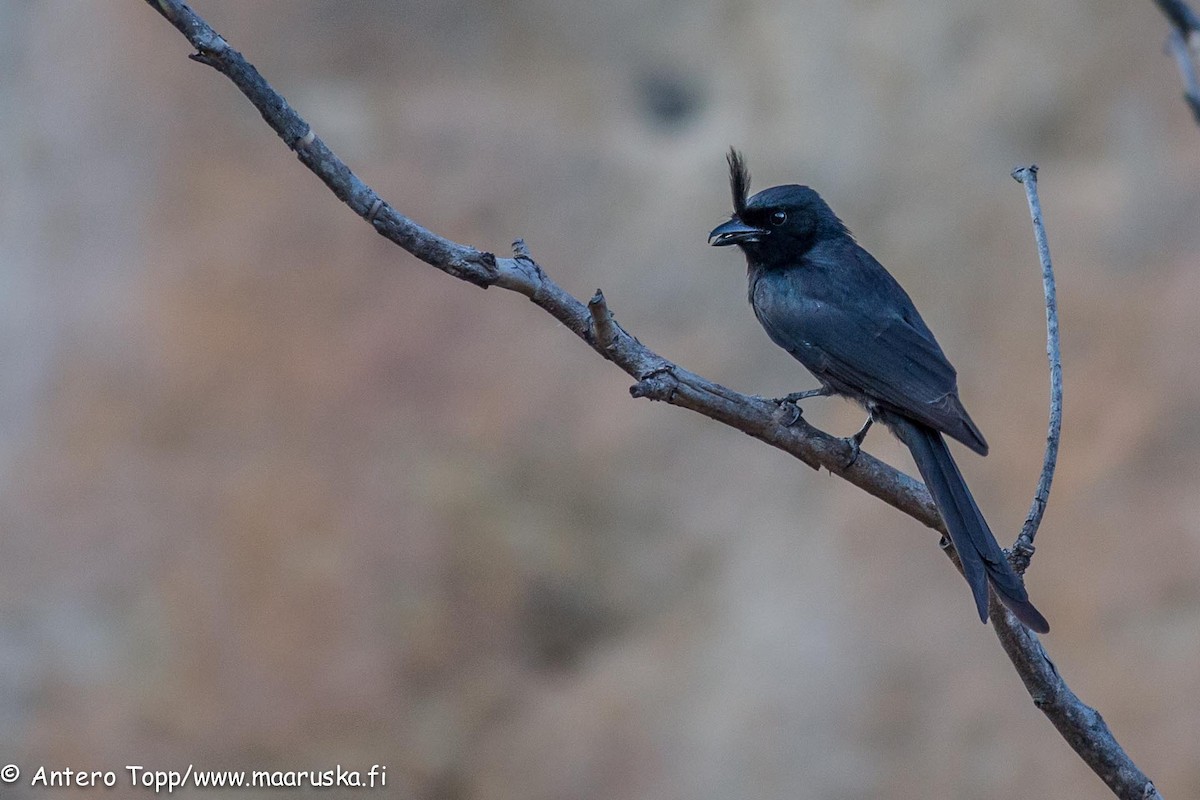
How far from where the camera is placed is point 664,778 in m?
6.44

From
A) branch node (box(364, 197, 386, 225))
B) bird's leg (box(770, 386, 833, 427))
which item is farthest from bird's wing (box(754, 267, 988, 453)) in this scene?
branch node (box(364, 197, 386, 225))

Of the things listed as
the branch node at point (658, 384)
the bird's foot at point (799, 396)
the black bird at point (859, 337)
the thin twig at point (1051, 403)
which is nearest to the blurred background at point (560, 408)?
the black bird at point (859, 337)

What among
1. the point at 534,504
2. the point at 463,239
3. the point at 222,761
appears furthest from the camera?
the point at 463,239

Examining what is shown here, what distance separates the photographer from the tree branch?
262cm

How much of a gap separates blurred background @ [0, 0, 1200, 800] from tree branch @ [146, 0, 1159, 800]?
11.4 feet

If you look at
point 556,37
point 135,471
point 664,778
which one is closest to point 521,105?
point 556,37

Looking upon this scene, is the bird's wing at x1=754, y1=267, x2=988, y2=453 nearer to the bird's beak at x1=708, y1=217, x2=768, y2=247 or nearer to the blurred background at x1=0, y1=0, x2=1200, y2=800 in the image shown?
the bird's beak at x1=708, y1=217, x2=768, y2=247

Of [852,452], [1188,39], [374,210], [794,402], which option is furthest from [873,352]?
[374,210]

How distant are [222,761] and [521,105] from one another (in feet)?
13.5

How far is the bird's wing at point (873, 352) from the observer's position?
3.68 meters

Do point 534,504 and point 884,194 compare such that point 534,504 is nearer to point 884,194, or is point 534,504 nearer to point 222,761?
point 222,761

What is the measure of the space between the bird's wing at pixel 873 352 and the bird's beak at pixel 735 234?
21 cm

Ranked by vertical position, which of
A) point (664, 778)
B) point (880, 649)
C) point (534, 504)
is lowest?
point (664, 778)

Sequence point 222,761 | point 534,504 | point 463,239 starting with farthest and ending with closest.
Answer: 1. point 463,239
2. point 534,504
3. point 222,761
